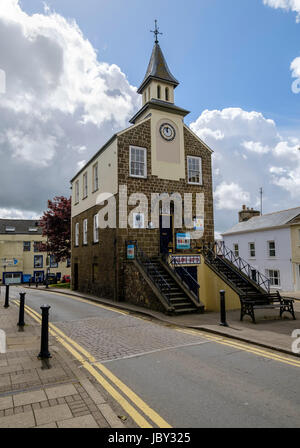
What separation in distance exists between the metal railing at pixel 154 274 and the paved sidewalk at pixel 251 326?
116cm

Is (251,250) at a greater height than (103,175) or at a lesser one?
lesser

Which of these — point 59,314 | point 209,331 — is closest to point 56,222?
point 59,314

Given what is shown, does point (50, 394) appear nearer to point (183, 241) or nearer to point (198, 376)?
point (198, 376)

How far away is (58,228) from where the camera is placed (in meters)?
33.7

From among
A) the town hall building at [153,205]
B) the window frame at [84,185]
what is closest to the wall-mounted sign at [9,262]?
the window frame at [84,185]

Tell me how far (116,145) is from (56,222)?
60.9 ft

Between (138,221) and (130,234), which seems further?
(138,221)

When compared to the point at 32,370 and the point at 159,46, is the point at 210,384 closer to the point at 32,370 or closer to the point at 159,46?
the point at 32,370

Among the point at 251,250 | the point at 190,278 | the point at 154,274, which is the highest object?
the point at 251,250

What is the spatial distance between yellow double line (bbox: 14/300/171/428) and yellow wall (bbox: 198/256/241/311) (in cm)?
811

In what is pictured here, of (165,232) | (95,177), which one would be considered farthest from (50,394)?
(95,177)

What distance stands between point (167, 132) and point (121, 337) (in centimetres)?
1423

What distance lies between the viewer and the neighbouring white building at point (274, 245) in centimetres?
2519

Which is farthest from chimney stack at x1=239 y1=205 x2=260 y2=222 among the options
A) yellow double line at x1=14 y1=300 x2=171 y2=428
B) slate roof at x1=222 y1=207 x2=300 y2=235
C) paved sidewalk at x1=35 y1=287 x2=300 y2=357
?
yellow double line at x1=14 y1=300 x2=171 y2=428
